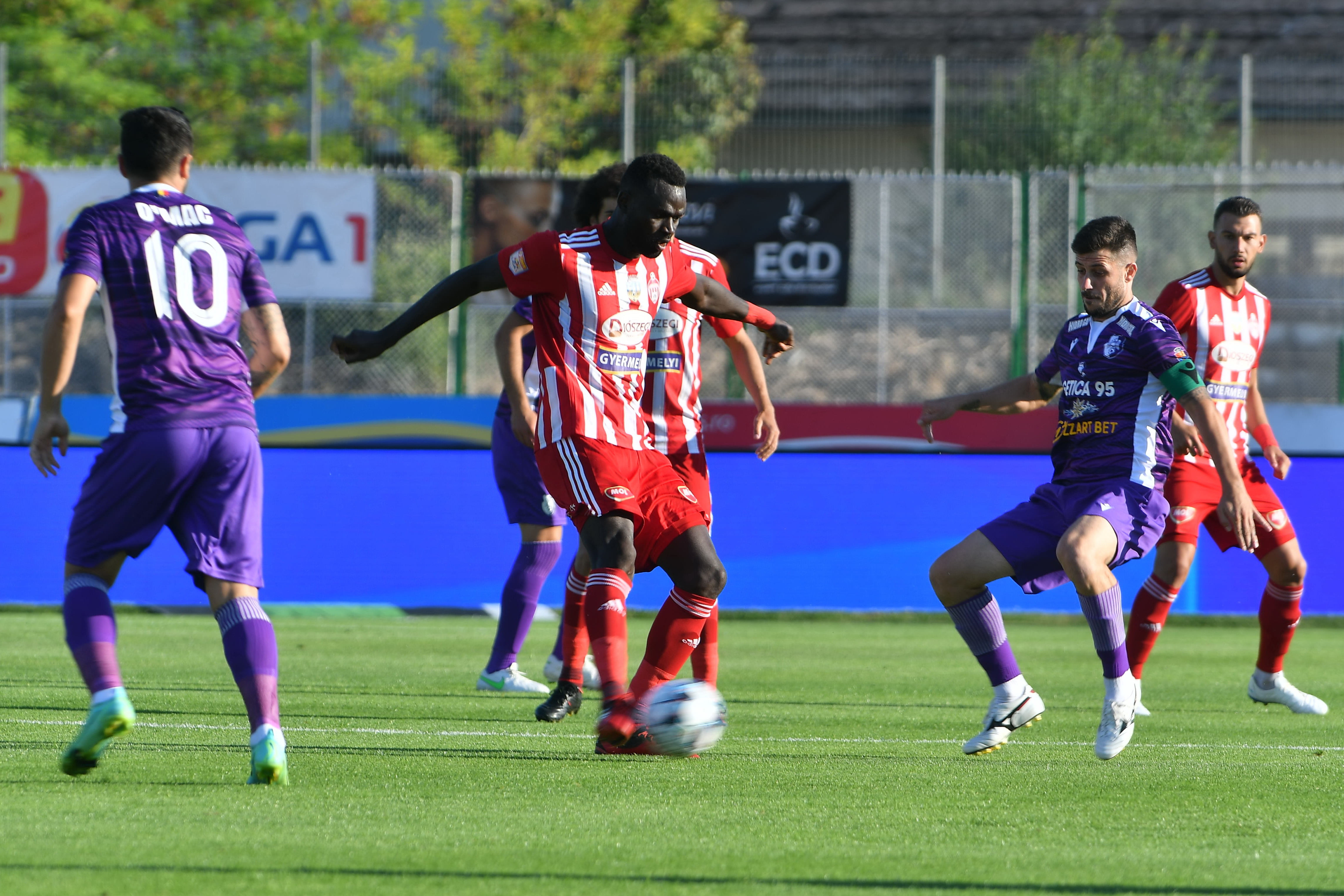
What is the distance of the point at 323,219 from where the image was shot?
19.3 m

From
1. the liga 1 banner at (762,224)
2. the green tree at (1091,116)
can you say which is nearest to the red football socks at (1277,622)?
the liga 1 banner at (762,224)

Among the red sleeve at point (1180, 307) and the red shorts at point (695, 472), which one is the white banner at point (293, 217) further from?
the red shorts at point (695, 472)

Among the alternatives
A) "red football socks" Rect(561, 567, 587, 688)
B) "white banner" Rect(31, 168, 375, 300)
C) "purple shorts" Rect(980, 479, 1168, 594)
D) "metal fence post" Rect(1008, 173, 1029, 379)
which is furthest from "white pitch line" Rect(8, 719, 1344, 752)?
"white banner" Rect(31, 168, 375, 300)

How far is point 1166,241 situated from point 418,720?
1587 cm

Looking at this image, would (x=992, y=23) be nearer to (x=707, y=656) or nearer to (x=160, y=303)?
(x=707, y=656)

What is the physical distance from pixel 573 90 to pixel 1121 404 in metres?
16.7

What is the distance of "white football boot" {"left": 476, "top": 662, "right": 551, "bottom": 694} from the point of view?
777cm

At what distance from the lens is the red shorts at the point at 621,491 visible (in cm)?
562

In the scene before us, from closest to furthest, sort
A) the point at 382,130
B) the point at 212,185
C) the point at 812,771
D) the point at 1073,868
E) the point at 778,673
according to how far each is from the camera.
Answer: the point at 1073,868, the point at 812,771, the point at 778,673, the point at 212,185, the point at 382,130

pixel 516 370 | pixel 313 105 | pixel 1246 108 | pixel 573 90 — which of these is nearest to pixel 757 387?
pixel 516 370

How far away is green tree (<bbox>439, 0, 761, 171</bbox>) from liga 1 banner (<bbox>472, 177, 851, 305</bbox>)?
1758 millimetres

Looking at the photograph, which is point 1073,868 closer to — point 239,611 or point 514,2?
point 239,611

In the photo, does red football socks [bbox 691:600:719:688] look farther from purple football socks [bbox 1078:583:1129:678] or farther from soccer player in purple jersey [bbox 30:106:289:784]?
soccer player in purple jersey [bbox 30:106:289:784]

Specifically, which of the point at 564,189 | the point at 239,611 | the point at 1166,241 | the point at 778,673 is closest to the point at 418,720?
the point at 239,611
